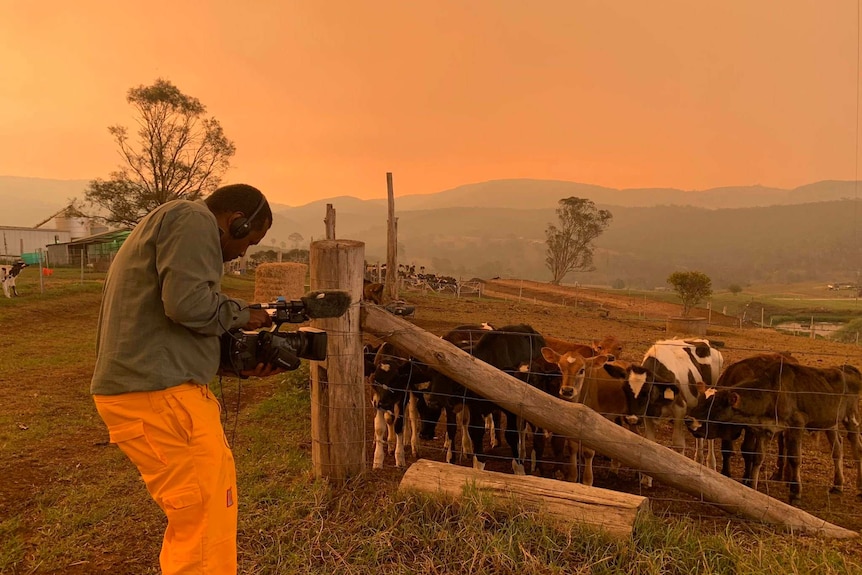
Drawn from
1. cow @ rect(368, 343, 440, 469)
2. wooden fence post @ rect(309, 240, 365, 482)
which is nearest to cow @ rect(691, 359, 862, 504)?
cow @ rect(368, 343, 440, 469)

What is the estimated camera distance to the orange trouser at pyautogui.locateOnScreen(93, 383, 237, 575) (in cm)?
275

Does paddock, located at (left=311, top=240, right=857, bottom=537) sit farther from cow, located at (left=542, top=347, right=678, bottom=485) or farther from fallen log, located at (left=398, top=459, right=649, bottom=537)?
cow, located at (left=542, top=347, right=678, bottom=485)

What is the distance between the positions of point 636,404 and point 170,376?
17.5 feet

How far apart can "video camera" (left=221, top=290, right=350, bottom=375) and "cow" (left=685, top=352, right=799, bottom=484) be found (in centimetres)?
451

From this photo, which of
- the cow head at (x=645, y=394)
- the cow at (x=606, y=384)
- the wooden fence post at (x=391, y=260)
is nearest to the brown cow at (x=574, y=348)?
the cow at (x=606, y=384)

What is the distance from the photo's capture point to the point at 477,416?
6648 millimetres

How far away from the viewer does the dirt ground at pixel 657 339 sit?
222 inches

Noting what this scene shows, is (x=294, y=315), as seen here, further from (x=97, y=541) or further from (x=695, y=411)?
(x=695, y=411)

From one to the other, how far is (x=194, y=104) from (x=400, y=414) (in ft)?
117

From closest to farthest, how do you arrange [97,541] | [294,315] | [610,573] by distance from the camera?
1. [294,315]
2. [610,573]
3. [97,541]

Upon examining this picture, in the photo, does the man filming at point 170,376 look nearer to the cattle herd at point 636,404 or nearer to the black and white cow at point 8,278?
the cattle herd at point 636,404

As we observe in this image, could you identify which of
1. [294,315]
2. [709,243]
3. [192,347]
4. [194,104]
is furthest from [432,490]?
[709,243]

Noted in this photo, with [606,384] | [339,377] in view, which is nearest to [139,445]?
[339,377]

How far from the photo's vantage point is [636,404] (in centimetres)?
652
